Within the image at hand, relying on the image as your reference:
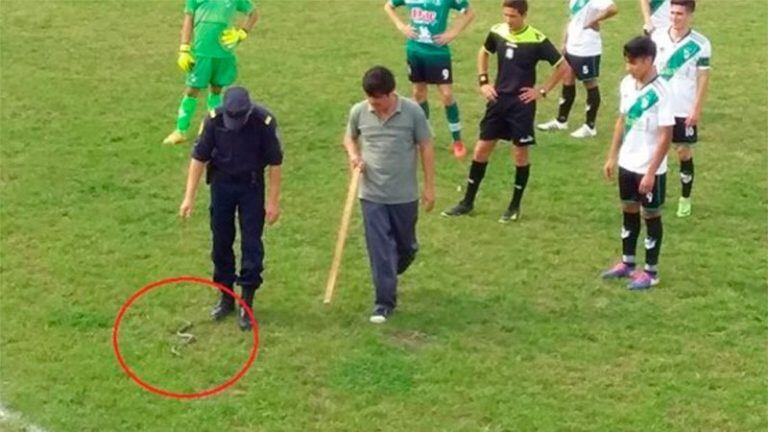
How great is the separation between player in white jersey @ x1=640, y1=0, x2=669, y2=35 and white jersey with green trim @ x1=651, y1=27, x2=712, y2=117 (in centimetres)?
247

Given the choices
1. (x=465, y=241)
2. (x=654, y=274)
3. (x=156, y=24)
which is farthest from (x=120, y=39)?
(x=654, y=274)

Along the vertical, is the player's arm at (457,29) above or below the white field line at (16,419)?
above

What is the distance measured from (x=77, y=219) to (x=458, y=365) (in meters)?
4.38

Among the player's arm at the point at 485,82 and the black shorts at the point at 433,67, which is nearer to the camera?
the player's arm at the point at 485,82

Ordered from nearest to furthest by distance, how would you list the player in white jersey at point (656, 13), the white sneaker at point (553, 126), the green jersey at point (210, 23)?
the green jersey at point (210, 23)
the player in white jersey at point (656, 13)
the white sneaker at point (553, 126)

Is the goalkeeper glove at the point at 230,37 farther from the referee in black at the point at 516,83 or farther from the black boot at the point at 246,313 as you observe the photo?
the black boot at the point at 246,313

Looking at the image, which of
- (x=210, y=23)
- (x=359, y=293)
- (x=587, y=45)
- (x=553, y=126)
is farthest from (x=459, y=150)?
(x=359, y=293)

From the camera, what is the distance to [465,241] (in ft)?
37.7

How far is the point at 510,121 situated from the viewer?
11.7 meters

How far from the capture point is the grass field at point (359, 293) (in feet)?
28.1

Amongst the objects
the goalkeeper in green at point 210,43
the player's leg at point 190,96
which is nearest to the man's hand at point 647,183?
the goalkeeper in green at point 210,43

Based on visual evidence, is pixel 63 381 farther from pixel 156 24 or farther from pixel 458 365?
pixel 156 24

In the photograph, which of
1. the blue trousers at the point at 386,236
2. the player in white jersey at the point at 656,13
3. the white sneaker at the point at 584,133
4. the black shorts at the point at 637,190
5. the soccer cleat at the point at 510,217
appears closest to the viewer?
the blue trousers at the point at 386,236

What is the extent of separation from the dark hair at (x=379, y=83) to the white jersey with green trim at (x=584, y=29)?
554 centimetres
